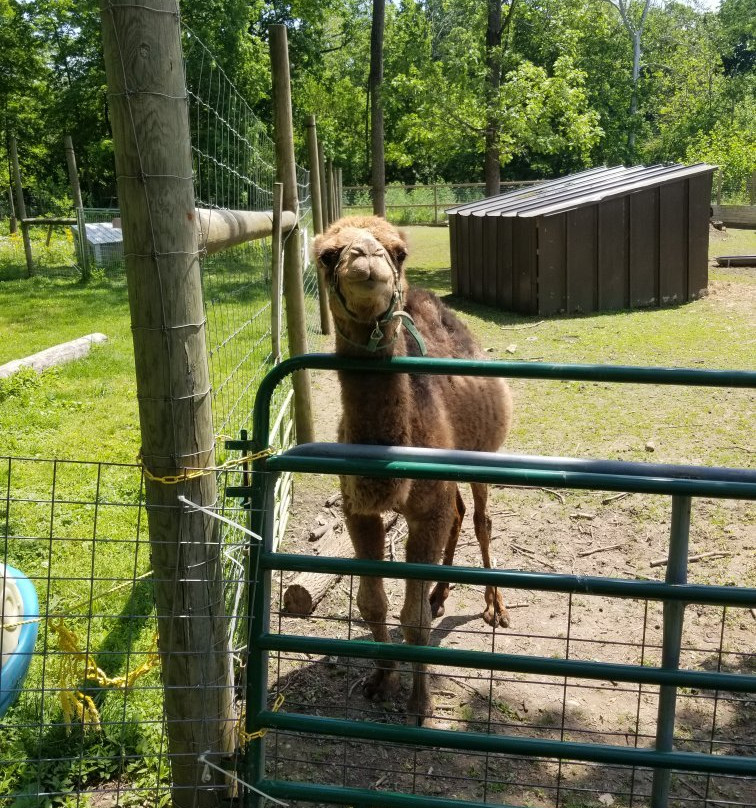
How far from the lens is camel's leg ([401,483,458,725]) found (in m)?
3.64

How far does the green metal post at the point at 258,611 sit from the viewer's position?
2.60 meters

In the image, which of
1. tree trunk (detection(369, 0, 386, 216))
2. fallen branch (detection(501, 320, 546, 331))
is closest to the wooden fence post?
tree trunk (detection(369, 0, 386, 216))

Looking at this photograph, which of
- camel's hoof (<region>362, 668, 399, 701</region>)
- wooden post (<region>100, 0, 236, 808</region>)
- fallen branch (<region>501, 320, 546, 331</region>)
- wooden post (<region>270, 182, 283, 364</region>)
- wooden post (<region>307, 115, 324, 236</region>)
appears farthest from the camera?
fallen branch (<region>501, 320, 546, 331</region>)

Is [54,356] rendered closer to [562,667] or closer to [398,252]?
[398,252]

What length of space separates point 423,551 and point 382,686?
73cm

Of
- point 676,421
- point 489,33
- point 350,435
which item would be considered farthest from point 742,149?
point 350,435

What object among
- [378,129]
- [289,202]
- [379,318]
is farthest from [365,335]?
[378,129]

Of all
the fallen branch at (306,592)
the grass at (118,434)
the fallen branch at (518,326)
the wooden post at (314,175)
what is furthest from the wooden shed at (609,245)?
the fallen branch at (306,592)

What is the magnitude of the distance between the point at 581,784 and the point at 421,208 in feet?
99.5

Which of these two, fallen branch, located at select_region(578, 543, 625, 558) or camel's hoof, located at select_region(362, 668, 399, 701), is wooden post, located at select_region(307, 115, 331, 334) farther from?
camel's hoof, located at select_region(362, 668, 399, 701)

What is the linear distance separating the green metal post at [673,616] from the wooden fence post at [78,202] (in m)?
14.3

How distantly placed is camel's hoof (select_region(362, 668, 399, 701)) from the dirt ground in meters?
0.04

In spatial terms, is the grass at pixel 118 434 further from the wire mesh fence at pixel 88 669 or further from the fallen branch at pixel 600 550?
the fallen branch at pixel 600 550

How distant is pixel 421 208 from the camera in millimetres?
32125
